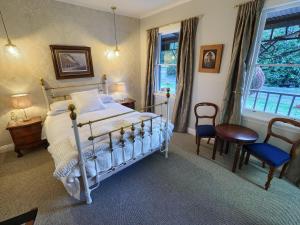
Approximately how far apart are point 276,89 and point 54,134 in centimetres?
346

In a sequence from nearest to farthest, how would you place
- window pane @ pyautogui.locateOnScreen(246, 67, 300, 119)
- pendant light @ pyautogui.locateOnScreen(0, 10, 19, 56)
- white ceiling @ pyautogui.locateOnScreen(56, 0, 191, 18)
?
1. window pane @ pyautogui.locateOnScreen(246, 67, 300, 119)
2. pendant light @ pyautogui.locateOnScreen(0, 10, 19, 56)
3. white ceiling @ pyautogui.locateOnScreen(56, 0, 191, 18)

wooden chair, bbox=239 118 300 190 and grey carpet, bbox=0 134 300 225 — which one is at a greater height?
wooden chair, bbox=239 118 300 190

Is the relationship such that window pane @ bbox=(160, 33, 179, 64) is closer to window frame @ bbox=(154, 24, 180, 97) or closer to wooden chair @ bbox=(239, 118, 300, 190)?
window frame @ bbox=(154, 24, 180, 97)

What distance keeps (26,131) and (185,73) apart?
320 cm

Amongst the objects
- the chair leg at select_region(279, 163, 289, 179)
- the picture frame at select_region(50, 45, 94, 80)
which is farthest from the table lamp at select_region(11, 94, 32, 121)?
the chair leg at select_region(279, 163, 289, 179)

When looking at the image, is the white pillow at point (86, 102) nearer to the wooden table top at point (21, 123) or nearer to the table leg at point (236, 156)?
the wooden table top at point (21, 123)

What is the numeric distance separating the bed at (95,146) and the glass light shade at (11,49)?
1.39 m

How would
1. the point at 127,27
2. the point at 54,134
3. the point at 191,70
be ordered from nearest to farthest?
the point at 54,134 → the point at 191,70 → the point at 127,27

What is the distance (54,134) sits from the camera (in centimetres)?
214

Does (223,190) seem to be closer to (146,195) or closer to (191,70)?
(146,195)

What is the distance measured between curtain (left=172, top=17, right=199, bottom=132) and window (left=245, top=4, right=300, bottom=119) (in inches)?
43.3

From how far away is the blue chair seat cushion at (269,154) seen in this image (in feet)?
6.07

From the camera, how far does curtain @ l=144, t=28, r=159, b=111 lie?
145 inches

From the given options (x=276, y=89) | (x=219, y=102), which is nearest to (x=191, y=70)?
(x=219, y=102)
